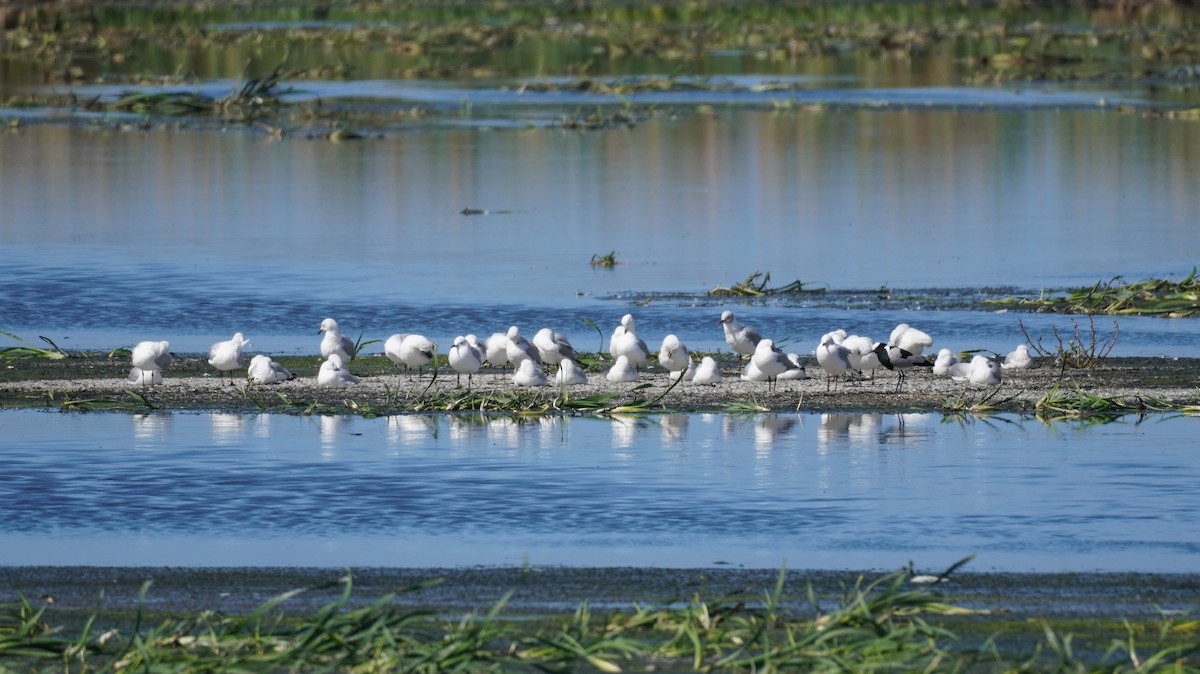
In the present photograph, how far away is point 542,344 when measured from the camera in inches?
614

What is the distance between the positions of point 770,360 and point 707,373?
52 cm

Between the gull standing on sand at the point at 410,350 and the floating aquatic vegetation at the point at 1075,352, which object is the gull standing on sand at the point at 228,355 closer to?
the gull standing on sand at the point at 410,350

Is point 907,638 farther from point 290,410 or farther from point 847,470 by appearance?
point 290,410

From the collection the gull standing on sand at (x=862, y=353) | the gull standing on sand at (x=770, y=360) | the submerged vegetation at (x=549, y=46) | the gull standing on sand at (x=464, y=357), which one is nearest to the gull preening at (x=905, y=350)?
the gull standing on sand at (x=862, y=353)

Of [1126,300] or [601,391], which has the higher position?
[1126,300]

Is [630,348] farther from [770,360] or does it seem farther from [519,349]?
[770,360]

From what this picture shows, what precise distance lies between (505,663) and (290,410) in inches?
261

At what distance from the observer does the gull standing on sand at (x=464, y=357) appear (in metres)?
15.1

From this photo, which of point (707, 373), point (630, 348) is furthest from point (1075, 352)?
point (630, 348)

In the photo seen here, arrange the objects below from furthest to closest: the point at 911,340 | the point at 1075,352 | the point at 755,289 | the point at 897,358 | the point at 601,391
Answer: the point at 755,289, the point at 1075,352, the point at 911,340, the point at 897,358, the point at 601,391

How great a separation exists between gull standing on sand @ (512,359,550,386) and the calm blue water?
0.60 metres

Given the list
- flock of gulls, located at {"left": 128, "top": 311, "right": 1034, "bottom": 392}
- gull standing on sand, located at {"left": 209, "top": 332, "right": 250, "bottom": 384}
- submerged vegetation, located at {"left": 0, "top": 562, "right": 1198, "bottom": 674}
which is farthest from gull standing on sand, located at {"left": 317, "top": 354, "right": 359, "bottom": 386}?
submerged vegetation, located at {"left": 0, "top": 562, "right": 1198, "bottom": 674}

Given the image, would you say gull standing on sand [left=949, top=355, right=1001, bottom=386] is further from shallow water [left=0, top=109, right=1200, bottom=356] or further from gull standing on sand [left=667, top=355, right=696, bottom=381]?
shallow water [left=0, top=109, right=1200, bottom=356]

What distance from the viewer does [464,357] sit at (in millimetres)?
15117
